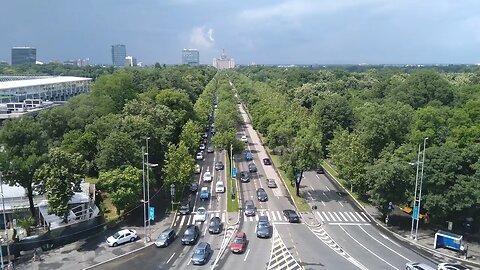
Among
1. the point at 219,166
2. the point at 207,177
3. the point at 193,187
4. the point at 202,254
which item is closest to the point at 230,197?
the point at 193,187

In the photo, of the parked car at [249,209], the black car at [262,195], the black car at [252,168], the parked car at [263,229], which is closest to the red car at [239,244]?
the parked car at [263,229]

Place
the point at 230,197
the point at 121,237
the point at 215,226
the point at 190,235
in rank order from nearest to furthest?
the point at 121,237 < the point at 190,235 < the point at 215,226 < the point at 230,197

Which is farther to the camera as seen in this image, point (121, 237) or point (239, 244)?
point (121, 237)

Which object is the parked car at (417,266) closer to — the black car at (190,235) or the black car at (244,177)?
the black car at (190,235)

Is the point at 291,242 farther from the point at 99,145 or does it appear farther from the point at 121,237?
the point at 99,145

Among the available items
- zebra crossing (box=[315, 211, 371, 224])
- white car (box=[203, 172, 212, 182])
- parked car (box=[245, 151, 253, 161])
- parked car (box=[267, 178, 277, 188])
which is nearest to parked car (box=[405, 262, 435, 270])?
zebra crossing (box=[315, 211, 371, 224])

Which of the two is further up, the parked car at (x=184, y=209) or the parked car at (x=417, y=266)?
the parked car at (x=417, y=266)
